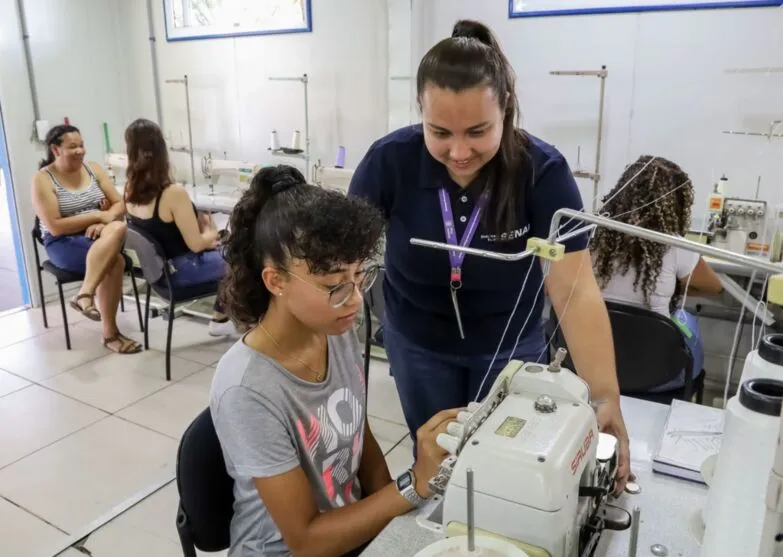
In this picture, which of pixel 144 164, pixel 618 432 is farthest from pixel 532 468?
pixel 144 164

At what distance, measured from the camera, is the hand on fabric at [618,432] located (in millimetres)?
1012

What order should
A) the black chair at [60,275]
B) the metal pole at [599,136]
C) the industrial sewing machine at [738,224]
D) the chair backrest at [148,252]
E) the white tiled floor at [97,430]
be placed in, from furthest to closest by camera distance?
the black chair at [60,275] < the chair backrest at [148,252] < the metal pole at [599,136] < the industrial sewing machine at [738,224] < the white tiled floor at [97,430]

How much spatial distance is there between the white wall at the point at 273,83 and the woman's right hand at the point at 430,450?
9.01 ft

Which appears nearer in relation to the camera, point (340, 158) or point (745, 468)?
point (745, 468)

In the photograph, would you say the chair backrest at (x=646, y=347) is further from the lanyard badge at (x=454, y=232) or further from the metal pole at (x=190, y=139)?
the metal pole at (x=190, y=139)

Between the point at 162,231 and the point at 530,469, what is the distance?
266 centimetres

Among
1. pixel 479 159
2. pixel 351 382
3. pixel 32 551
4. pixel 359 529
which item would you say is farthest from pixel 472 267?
pixel 32 551

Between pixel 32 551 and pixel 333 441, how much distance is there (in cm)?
137

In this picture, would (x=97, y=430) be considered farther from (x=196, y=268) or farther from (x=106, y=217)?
(x=106, y=217)

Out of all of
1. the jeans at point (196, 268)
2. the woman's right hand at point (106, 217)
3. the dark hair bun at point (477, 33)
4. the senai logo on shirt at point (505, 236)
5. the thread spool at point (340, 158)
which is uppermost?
the dark hair bun at point (477, 33)

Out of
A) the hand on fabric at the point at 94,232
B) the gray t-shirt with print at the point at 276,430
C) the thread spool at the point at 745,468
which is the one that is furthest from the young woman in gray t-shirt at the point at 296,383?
the hand on fabric at the point at 94,232

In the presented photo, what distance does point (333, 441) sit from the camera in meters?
1.13

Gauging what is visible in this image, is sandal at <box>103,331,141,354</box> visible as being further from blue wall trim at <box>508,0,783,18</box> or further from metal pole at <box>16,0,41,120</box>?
blue wall trim at <box>508,0,783,18</box>

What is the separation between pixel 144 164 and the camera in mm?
3031
